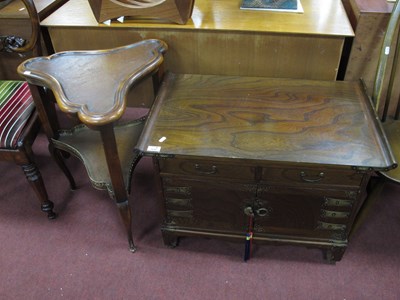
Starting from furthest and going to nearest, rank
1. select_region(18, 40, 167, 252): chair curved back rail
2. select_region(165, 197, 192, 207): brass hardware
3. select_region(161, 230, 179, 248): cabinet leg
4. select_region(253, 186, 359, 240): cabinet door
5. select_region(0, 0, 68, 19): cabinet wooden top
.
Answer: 1. select_region(0, 0, 68, 19): cabinet wooden top
2. select_region(161, 230, 179, 248): cabinet leg
3. select_region(165, 197, 192, 207): brass hardware
4. select_region(253, 186, 359, 240): cabinet door
5. select_region(18, 40, 167, 252): chair curved back rail

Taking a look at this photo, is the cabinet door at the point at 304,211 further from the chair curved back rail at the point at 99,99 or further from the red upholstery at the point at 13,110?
the red upholstery at the point at 13,110

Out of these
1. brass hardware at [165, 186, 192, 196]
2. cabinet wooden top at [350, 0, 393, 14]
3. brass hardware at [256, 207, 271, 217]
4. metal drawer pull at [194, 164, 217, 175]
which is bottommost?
brass hardware at [256, 207, 271, 217]

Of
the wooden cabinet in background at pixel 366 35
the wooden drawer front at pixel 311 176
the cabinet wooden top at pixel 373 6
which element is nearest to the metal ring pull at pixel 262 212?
the wooden drawer front at pixel 311 176

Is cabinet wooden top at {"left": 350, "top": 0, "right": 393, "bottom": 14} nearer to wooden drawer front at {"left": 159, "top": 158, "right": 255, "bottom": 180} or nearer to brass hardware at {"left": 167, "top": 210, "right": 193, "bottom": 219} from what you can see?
wooden drawer front at {"left": 159, "top": 158, "right": 255, "bottom": 180}

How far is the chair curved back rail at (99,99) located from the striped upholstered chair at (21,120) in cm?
7

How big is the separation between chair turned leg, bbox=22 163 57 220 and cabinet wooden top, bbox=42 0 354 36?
21.6 inches

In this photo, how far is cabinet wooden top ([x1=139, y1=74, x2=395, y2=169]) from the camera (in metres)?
1.06

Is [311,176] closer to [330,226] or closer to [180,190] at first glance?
[330,226]

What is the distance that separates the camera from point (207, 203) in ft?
4.13

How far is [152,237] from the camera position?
4.82 feet

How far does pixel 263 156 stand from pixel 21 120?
0.89 meters

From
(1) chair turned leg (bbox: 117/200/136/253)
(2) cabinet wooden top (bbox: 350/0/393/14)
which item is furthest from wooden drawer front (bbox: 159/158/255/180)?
(2) cabinet wooden top (bbox: 350/0/393/14)

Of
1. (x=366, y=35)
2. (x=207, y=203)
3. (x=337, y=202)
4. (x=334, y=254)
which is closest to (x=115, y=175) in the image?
(x=207, y=203)

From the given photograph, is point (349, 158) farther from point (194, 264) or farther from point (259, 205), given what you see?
point (194, 264)
